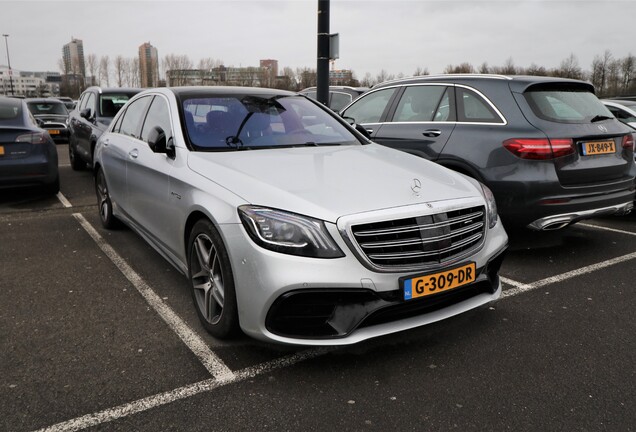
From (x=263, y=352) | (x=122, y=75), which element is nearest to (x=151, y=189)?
(x=263, y=352)

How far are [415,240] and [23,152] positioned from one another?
604 centimetres

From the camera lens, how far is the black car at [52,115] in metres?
16.0

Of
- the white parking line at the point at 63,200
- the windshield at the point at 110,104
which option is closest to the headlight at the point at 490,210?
the white parking line at the point at 63,200

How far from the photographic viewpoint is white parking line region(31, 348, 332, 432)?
230cm

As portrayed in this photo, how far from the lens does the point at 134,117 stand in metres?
4.88

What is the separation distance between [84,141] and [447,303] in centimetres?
805

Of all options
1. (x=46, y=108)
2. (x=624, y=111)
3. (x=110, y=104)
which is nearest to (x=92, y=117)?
(x=110, y=104)

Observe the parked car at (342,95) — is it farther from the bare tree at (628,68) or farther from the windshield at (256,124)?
the bare tree at (628,68)

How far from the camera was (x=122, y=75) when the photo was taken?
9800 cm

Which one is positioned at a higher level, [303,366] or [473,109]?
[473,109]

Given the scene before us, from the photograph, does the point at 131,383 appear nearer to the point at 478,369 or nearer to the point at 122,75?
the point at 478,369

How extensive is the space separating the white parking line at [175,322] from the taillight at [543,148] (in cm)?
307

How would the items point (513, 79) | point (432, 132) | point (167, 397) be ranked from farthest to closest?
point (432, 132)
point (513, 79)
point (167, 397)

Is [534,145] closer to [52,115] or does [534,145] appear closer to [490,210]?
[490,210]
